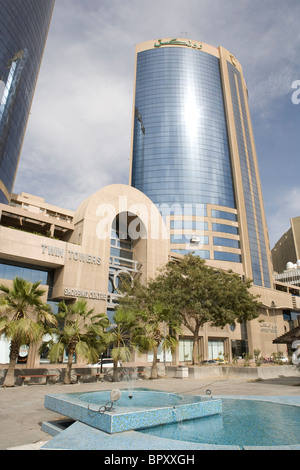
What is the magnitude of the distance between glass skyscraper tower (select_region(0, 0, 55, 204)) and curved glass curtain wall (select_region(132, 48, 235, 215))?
35.6m

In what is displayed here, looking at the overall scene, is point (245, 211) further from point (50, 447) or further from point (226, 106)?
point (50, 447)

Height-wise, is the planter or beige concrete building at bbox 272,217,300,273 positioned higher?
beige concrete building at bbox 272,217,300,273

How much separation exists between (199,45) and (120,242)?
9570 cm

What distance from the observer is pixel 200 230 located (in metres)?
85.5

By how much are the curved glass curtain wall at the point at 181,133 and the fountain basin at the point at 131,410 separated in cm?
7811

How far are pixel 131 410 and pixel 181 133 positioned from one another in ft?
317

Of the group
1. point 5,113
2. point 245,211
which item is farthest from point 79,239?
point 245,211

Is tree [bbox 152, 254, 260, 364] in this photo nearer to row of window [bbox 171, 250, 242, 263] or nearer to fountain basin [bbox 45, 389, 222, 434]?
fountain basin [bbox 45, 389, 222, 434]

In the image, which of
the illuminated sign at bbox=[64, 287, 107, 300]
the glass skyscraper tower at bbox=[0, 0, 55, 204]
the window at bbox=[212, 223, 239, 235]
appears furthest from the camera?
the window at bbox=[212, 223, 239, 235]

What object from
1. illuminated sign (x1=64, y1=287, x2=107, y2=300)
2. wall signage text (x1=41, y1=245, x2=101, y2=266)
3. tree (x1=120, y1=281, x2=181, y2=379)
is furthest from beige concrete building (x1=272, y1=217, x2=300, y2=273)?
tree (x1=120, y1=281, x2=181, y2=379)

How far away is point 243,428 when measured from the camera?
9.30 meters

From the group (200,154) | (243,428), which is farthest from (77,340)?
(200,154)

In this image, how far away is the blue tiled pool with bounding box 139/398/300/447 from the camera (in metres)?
8.10

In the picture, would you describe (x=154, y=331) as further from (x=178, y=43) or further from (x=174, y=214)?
(x=178, y=43)
